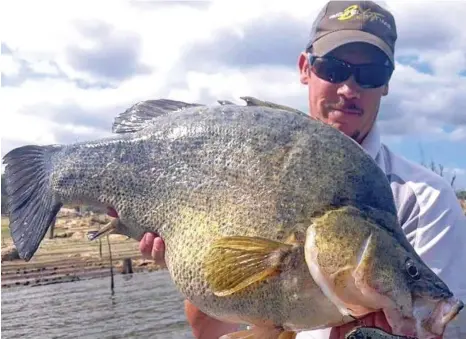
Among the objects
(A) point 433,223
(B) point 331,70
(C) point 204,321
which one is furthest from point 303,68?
(C) point 204,321

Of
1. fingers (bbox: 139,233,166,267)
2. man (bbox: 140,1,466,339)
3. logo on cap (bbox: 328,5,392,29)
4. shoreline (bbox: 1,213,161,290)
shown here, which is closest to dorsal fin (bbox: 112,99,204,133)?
fingers (bbox: 139,233,166,267)

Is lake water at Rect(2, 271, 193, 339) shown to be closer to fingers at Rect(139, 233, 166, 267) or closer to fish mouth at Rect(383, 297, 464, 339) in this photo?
fingers at Rect(139, 233, 166, 267)

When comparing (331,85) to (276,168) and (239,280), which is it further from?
(239,280)

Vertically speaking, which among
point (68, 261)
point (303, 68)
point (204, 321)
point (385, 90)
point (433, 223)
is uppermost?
point (303, 68)

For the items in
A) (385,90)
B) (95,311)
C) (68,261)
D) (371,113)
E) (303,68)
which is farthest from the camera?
(68,261)

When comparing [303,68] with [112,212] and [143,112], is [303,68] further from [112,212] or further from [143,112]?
[112,212]

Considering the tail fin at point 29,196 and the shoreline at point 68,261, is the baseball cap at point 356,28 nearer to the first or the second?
the tail fin at point 29,196

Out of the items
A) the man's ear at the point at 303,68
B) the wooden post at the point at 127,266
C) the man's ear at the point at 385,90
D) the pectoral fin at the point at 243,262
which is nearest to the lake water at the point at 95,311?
the wooden post at the point at 127,266
